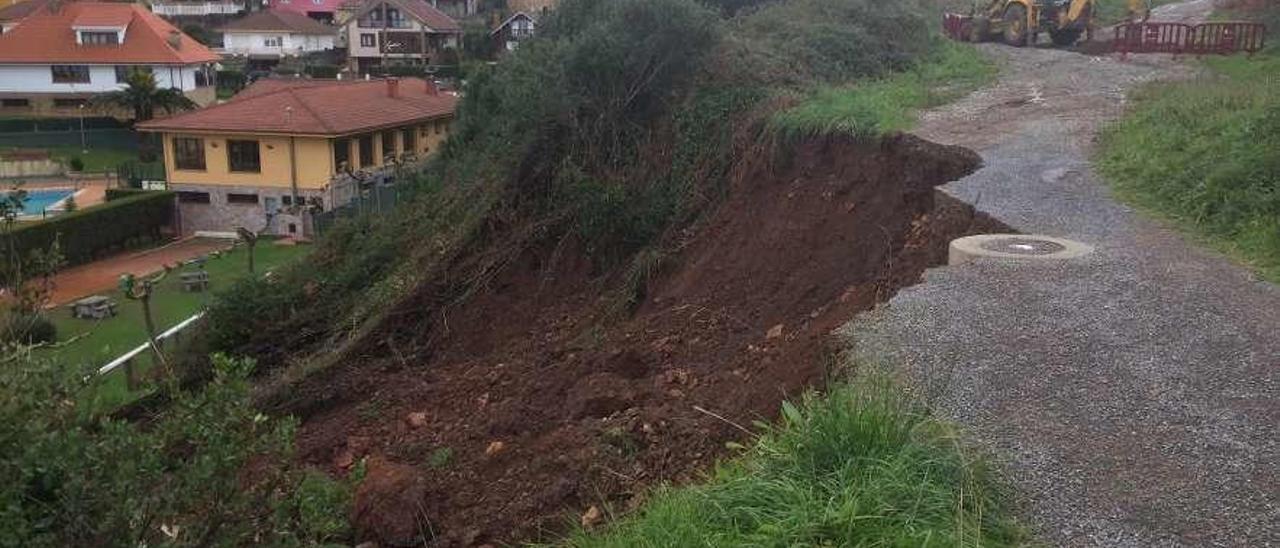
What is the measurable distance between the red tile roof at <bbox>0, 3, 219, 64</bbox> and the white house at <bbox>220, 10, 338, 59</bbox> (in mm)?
16907

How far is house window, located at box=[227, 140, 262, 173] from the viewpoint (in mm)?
34625

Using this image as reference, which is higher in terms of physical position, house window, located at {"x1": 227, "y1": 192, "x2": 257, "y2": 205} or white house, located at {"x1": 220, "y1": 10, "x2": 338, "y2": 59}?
white house, located at {"x1": 220, "y1": 10, "x2": 338, "y2": 59}

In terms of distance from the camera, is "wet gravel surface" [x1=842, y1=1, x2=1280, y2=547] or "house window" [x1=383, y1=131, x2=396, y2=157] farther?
"house window" [x1=383, y1=131, x2=396, y2=157]

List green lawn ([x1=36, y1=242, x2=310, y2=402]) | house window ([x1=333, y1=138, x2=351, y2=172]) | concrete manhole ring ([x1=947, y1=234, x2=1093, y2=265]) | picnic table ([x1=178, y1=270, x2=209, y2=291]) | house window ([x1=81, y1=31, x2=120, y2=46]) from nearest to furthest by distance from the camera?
concrete manhole ring ([x1=947, y1=234, x2=1093, y2=265]), green lawn ([x1=36, y1=242, x2=310, y2=402]), picnic table ([x1=178, y1=270, x2=209, y2=291]), house window ([x1=333, y1=138, x2=351, y2=172]), house window ([x1=81, y1=31, x2=120, y2=46])

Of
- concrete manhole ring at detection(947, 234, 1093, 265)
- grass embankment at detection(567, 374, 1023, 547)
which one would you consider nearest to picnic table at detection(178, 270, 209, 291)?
concrete manhole ring at detection(947, 234, 1093, 265)

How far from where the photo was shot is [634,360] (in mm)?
11633

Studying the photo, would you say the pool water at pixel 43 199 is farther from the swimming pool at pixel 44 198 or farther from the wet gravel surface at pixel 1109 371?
the wet gravel surface at pixel 1109 371

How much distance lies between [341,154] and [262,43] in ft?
142

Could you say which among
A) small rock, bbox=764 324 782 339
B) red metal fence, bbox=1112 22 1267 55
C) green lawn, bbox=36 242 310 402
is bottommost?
green lawn, bbox=36 242 310 402

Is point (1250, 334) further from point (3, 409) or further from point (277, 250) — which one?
point (277, 250)

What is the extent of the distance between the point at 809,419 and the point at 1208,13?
35.5 meters

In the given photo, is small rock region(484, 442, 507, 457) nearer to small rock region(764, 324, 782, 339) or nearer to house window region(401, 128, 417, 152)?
small rock region(764, 324, 782, 339)

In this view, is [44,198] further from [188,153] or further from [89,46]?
[89,46]

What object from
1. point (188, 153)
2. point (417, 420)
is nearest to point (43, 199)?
point (188, 153)
